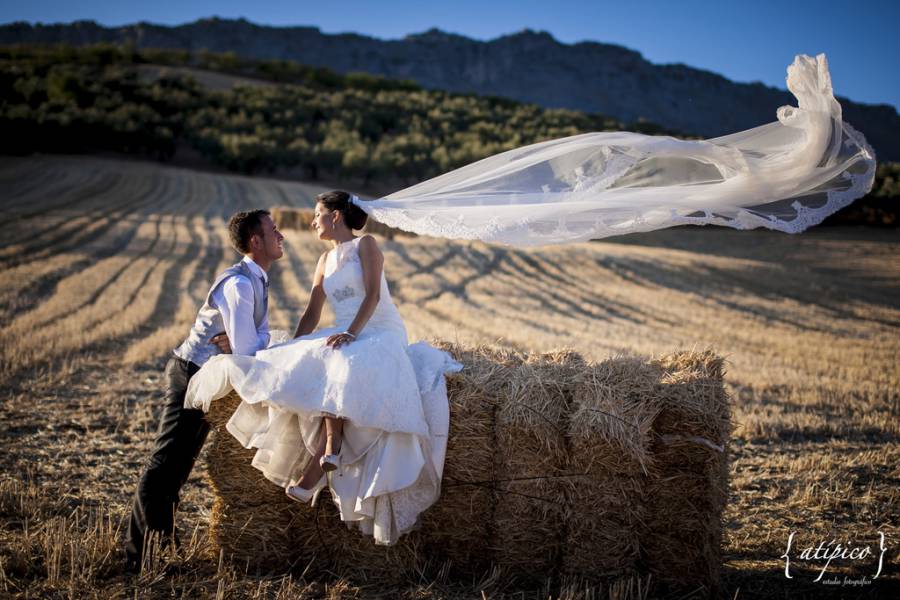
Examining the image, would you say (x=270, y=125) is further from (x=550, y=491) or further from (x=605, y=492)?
(x=605, y=492)

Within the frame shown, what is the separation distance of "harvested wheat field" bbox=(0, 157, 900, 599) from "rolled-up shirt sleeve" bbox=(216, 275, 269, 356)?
40.7 inches

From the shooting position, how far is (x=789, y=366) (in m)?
11.0

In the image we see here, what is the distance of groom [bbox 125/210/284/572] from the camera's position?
13.7 ft

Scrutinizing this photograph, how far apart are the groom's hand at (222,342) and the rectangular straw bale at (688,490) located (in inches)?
120

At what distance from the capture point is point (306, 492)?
386 centimetres

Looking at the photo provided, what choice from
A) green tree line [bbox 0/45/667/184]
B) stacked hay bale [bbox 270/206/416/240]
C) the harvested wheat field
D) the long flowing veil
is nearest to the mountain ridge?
green tree line [bbox 0/45/667/184]

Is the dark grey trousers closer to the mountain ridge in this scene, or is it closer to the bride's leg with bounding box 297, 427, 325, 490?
the bride's leg with bounding box 297, 427, 325, 490

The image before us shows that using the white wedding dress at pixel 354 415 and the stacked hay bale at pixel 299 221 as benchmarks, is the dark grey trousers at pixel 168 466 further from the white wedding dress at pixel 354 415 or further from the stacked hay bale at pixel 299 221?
the stacked hay bale at pixel 299 221

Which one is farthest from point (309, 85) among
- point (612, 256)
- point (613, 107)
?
point (612, 256)

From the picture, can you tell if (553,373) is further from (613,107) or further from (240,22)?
(240,22)

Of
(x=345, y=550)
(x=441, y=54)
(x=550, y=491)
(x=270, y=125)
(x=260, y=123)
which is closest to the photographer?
(x=550, y=491)

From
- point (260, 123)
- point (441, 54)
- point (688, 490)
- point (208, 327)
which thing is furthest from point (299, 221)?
point (441, 54)

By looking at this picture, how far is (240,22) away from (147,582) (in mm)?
191298

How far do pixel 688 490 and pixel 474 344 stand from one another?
11.0 ft
